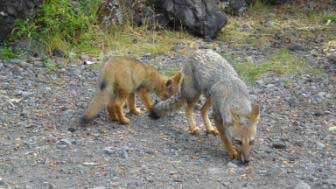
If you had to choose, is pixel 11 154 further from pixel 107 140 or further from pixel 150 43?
pixel 150 43

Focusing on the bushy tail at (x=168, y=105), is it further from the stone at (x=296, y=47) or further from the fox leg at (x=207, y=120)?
the stone at (x=296, y=47)

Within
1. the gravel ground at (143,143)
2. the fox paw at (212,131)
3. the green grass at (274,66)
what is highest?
the green grass at (274,66)

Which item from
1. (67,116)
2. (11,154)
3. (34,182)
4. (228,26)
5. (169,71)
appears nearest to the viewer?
(34,182)

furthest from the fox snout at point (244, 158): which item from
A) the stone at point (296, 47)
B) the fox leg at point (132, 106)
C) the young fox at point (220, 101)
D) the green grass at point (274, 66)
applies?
the stone at point (296, 47)

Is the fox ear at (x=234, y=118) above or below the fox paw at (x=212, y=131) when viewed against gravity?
above

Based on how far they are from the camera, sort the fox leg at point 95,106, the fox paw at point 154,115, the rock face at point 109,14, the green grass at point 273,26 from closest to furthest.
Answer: the fox leg at point 95,106 → the fox paw at point 154,115 → the rock face at point 109,14 → the green grass at point 273,26

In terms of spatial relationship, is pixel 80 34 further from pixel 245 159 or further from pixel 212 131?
pixel 245 159

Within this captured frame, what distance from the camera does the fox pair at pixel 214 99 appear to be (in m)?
7.21

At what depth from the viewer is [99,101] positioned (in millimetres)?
8094

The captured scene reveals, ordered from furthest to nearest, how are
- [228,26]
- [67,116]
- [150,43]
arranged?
[228,26] < [150,43] < [67,116]

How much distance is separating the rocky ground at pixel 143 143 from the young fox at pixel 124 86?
18 cm

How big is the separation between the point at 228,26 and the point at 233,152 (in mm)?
5918

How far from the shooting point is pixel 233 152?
7359 mm

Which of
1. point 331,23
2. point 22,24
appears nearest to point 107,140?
point 22,24
